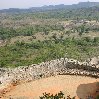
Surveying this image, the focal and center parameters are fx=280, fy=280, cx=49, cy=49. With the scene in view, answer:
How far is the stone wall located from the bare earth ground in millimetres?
517

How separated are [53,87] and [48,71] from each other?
231 centimetres

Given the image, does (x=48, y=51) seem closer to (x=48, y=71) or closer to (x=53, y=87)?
(x=48, y=71)

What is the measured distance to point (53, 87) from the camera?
58.5ft

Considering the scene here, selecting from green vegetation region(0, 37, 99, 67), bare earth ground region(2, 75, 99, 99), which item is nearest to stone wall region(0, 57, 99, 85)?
bare earth ground region(2, 75, 99, 99)

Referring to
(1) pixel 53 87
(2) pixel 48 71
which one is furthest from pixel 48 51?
(1) pixel 53 87

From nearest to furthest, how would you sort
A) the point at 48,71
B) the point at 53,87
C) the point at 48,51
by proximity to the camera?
the point at 53,87, the point at 48,71, the point at 48,51

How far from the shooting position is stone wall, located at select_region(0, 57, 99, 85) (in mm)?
19078

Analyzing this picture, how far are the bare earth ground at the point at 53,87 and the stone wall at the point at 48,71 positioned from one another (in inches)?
20.4

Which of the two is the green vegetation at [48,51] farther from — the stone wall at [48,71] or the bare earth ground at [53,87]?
the bare earth ground at [53,87]

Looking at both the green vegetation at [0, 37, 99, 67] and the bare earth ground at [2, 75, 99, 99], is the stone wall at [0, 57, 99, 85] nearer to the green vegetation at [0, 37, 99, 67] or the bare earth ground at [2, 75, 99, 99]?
the bare earth ground at [2, 75, 99, 99]

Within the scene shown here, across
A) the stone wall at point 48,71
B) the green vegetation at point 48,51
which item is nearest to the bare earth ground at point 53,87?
the stone wall at point 48,71

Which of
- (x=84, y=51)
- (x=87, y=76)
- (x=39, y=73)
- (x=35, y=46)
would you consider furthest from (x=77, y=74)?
(x=35, y=46)

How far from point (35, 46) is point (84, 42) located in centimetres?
970

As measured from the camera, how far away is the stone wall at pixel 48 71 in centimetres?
1908
